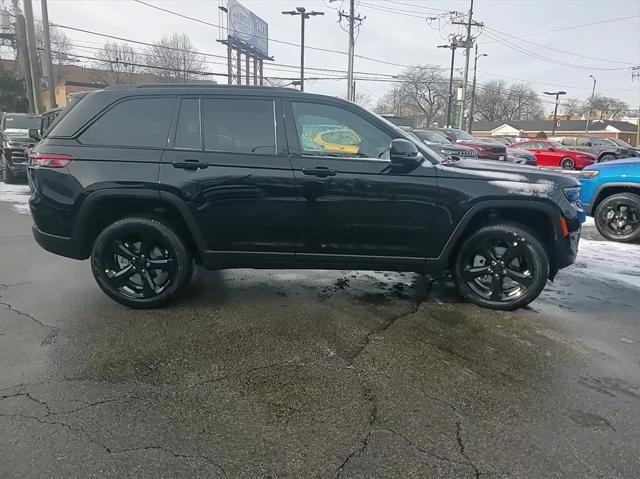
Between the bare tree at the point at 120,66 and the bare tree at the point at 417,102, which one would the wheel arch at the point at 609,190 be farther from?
the bare tree at the point at 417,102

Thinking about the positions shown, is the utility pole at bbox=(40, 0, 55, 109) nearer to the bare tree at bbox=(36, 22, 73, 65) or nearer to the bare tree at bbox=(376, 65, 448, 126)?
the bare tree at bbox=(36, 22, 73, 65)

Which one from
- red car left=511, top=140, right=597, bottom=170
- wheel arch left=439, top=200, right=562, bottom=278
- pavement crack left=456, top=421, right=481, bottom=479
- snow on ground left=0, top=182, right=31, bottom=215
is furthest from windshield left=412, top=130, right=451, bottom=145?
pavement crack left=456, top=421, right=481, bottom=479

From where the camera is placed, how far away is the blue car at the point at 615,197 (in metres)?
7.19

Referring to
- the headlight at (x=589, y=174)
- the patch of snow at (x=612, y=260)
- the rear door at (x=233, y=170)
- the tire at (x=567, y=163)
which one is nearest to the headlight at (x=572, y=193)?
the patch of snow at (x=612, y=260)

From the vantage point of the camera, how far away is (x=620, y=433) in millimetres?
2521

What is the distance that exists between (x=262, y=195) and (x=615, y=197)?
6178 millimetres

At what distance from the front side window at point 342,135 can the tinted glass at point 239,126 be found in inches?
10.1

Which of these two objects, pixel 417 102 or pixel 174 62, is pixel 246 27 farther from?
pixel 417 102

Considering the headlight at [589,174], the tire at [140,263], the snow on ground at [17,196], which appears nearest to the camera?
the tire at [140,263]

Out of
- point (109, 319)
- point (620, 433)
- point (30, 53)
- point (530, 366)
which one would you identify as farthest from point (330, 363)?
point (30, 53)

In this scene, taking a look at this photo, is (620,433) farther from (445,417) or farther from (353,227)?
(353,227)

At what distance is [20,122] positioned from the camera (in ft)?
47.6

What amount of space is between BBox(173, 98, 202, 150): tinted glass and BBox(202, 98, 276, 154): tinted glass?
0.06 metres

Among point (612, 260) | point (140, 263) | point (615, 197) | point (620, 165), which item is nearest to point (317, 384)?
point (140, 263)
